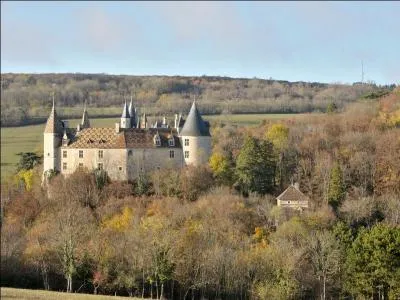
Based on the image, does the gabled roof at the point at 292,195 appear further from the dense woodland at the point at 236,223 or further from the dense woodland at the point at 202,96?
the dense woodland at the point at 202,96

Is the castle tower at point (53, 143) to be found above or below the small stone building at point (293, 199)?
above

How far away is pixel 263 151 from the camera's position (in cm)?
5044

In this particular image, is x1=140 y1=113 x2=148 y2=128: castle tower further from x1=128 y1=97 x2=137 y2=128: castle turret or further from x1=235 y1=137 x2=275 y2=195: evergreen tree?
x1=235 y1=137 x2=275 y2=195: evergreen tree

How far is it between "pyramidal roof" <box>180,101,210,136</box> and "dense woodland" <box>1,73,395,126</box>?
525 centimetres

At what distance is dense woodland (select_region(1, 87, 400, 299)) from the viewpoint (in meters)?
39.9

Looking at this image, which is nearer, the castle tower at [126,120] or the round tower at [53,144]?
the round tower at [53,144]

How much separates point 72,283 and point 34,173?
17.6 meters

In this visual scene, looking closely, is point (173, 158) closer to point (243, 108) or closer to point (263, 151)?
point (263, 151)

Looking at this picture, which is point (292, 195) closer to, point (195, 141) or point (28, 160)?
point (195, 141)

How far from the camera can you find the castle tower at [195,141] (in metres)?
53.1

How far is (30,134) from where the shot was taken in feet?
247

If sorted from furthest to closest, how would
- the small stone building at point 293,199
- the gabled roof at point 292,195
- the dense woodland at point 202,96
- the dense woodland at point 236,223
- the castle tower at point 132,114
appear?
the dense woodland at point 202,96
the castle tower at point 132,114
the gabled roof at point 292,195
the small stone building at point 293,199
the dense woodland at point 236,223

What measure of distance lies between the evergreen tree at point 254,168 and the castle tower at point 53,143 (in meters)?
12.1

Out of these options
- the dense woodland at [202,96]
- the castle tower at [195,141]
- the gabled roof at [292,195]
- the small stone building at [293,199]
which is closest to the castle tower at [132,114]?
the dense woodland at [202,96]
